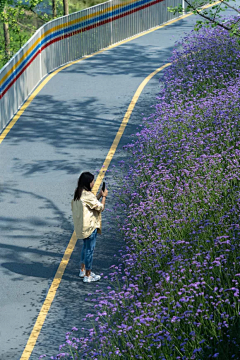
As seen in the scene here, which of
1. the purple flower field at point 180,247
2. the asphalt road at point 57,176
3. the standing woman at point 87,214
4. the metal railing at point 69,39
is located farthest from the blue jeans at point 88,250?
the metal railing at point 69,39

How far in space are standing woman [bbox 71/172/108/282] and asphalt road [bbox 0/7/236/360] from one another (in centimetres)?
39

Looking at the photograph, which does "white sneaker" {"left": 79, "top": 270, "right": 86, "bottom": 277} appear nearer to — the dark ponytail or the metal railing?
the dark ponytail

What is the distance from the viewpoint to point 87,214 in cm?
938

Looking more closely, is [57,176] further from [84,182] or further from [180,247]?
[180,247]

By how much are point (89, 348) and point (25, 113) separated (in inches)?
405

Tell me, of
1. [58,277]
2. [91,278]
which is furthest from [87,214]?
[58,277]

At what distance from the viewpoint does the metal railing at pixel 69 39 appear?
1728cm

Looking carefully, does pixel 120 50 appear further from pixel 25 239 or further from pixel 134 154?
pixel 25 239

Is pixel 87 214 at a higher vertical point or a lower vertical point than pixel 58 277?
higher

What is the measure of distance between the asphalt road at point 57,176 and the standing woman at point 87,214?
0.39 m

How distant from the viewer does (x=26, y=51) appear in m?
18.6

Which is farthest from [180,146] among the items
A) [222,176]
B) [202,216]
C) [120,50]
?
[120,50]

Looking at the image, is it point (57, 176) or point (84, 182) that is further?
point (57, 176)

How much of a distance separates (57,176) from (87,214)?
4092mm
